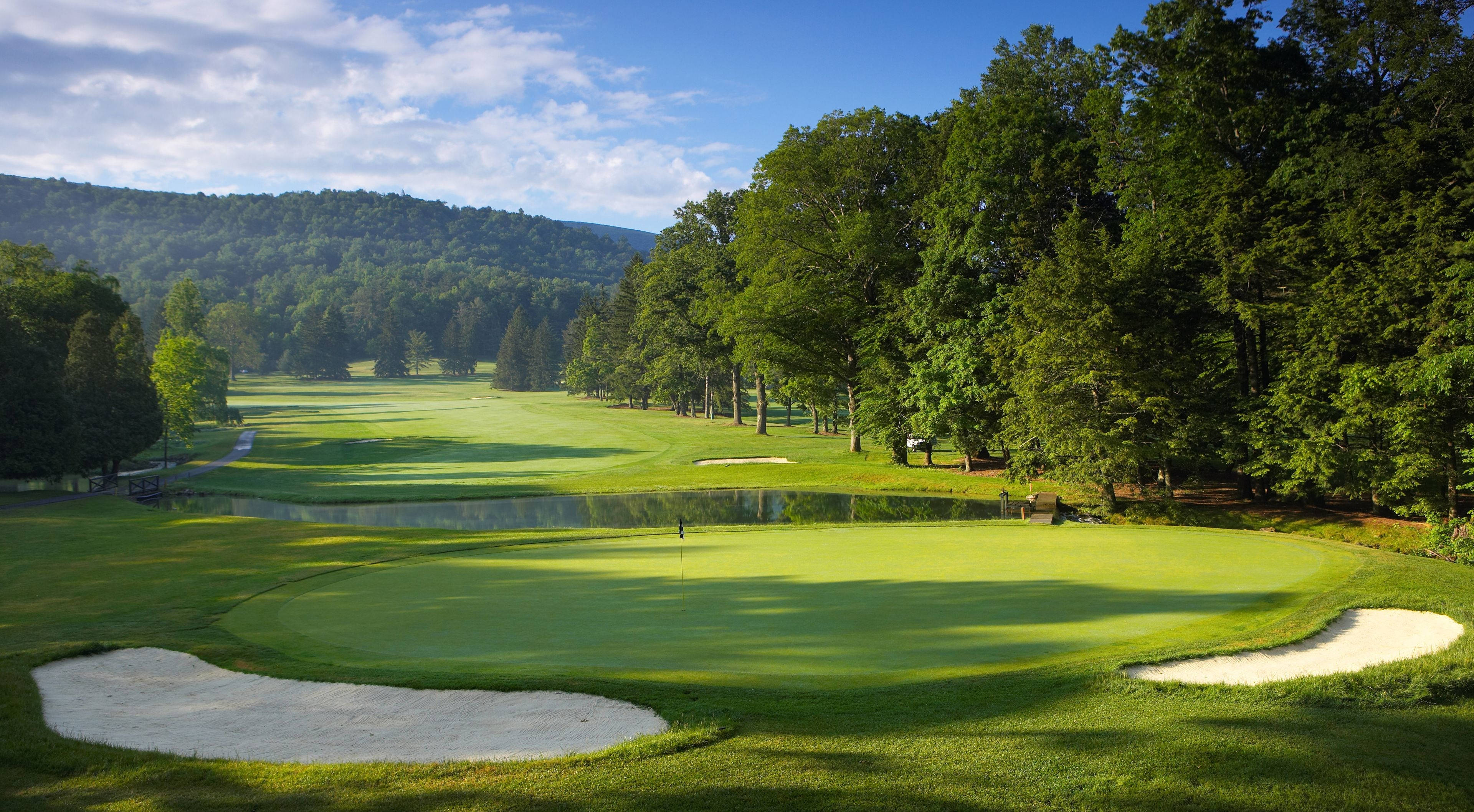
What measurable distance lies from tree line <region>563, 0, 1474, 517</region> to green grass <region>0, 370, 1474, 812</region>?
7.00m

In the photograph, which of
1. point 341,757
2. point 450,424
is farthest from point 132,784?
point 450,424

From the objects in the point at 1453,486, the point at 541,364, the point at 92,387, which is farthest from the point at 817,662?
the point at 541,364

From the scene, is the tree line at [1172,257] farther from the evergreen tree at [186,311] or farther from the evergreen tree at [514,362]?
the evergreen tree at [514,362]

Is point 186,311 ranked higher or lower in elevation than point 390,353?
higher

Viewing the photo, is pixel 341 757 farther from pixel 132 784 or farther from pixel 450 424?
pixel 450 424

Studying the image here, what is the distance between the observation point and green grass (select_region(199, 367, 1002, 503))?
35844 mm

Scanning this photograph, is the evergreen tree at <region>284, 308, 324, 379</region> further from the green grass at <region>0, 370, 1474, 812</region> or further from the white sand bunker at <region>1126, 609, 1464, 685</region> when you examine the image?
the white sand bunker at <region>1126, 609, 1464, 685</region>

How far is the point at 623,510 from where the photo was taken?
3095 cm

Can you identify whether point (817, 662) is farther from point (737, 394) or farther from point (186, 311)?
point (186, 311)

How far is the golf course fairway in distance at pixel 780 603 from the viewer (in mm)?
9594

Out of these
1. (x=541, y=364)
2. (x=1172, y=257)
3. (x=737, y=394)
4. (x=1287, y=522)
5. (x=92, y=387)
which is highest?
(x=1172, y=257)

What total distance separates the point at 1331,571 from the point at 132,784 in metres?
17.4

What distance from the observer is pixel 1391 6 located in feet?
76.8

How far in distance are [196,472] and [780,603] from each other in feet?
138
